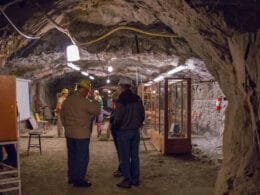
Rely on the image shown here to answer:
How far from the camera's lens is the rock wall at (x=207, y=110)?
10.3 metres

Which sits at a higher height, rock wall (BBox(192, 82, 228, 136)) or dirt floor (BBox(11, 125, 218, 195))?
rock wall (BBox(192, 82, 228, 136))

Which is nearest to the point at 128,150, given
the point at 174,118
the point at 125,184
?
the point at 125,184

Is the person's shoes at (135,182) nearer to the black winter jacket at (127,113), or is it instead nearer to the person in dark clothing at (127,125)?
the person in dark clothing at (127,125)

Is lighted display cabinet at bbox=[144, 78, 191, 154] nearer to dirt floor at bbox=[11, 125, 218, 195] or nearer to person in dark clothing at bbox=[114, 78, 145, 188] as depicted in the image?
dirt floor at bbox=[11, 125, 218, 195]

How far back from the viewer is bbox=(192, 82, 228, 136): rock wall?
1034 centimetres

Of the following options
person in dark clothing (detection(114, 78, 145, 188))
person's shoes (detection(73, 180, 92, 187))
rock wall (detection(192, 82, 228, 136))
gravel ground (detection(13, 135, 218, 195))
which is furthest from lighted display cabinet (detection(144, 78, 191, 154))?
person's shoes (detection(73, 180, 92, 187))

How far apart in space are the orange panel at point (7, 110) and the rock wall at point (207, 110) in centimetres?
746

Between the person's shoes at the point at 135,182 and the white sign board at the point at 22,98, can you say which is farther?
the white sign board at the point at 22,98

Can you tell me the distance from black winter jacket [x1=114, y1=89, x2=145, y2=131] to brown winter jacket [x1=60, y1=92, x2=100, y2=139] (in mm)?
332

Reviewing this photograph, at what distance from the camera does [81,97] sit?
15.5ft

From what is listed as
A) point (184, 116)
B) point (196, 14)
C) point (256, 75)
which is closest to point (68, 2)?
point (196, 14)

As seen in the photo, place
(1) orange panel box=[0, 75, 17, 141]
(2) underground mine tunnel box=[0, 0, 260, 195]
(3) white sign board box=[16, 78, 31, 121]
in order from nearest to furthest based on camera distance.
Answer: (2) underground mine tunnel box=[0, 0, 260, 195] → (1) orange panel box=[0, 75, 17, 141] → (3) white sign board box=[16, 78, 31, 121]

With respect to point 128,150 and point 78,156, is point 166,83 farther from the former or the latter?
point 78,156

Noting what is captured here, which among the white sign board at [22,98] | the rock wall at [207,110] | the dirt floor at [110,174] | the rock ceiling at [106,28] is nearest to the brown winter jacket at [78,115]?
the dirt floor at [110,174]
